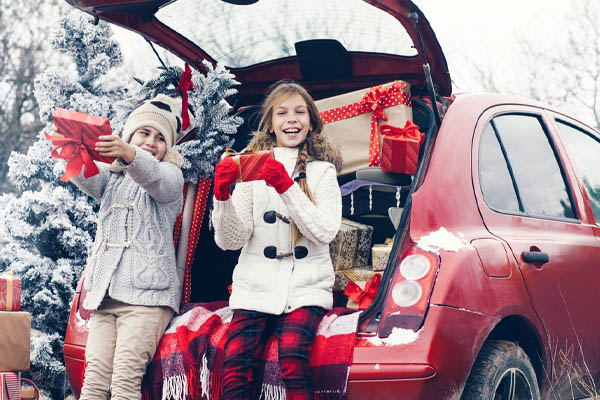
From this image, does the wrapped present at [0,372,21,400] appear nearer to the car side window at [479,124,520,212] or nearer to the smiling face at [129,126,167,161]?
the smiling face at [129,126,167,161]

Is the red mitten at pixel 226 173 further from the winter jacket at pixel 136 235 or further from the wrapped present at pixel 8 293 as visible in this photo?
the wrapped present at pixel 8 293

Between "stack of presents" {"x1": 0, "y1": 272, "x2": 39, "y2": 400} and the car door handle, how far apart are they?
2.09 m

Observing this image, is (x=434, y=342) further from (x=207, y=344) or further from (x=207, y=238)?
(x=207, y=238)

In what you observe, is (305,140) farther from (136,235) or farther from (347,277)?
(136,235)

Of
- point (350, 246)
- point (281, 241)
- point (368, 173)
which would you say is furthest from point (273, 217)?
point (368, 173)

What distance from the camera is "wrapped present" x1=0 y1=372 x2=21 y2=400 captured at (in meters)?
2.69

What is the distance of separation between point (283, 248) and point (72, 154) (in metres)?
0.94

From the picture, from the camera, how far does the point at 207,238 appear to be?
348 cm

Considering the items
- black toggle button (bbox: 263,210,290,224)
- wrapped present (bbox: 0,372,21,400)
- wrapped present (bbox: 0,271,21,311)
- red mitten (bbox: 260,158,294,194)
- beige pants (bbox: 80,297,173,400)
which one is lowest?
wrapped present (bbox: 0,372,21,400)

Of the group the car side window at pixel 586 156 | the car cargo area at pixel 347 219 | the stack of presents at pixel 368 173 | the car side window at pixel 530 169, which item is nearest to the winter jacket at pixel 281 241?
the stack of presents at pixel 368 173

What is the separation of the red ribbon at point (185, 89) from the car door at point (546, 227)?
56.5 inches

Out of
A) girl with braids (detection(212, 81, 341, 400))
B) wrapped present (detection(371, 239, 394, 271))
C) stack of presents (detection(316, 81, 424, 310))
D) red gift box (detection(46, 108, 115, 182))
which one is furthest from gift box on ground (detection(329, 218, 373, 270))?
red gift box (detection(46, 108, 115, 182))

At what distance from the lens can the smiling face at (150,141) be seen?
10.5 feet

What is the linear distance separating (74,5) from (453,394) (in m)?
2.22
